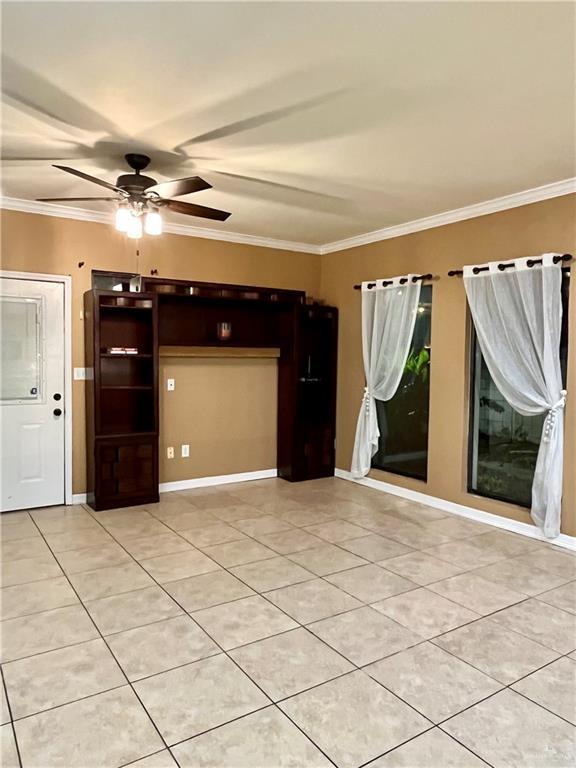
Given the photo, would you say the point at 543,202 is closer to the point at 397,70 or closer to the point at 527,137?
the point at 527,137

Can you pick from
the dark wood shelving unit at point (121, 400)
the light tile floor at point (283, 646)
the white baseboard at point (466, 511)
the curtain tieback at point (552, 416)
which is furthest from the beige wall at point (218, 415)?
the curtain tieback at point (552, 416)

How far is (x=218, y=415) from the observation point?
5.74 m

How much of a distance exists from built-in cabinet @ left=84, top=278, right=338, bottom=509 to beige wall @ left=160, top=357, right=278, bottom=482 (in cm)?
18

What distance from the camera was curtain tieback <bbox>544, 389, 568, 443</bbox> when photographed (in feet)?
13.0

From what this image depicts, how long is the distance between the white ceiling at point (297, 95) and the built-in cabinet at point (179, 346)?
1279mm

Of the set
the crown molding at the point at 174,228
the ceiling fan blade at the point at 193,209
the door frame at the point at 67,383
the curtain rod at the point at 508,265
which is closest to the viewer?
the ceiling fan blade at the point at 193,209

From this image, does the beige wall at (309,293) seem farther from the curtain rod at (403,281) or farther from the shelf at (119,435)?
the shelf at (119,435)

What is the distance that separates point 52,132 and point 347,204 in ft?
7.68

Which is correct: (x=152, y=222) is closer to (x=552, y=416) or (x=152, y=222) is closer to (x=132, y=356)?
(x=132, y=356)

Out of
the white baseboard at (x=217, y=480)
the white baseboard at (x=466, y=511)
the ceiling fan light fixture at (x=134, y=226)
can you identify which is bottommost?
the white baseboard at (x=466, y=511)

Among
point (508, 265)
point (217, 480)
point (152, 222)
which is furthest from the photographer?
point (217, 480)

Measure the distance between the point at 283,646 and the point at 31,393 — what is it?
3.30 meters

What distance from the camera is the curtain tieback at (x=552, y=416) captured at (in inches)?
156

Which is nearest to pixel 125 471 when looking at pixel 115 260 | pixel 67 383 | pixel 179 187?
pixel 67 383
